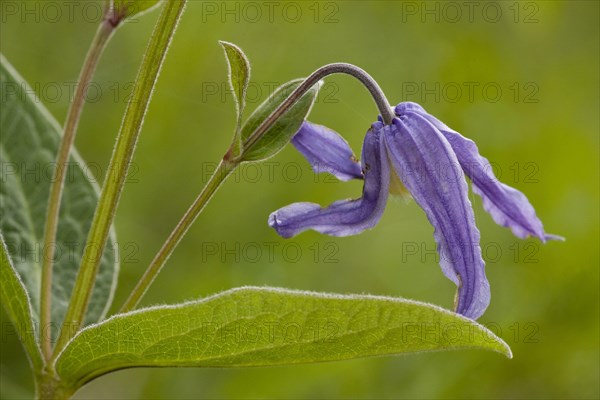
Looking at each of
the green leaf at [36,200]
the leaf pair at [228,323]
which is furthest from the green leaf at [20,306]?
the green leaf at [36,200]

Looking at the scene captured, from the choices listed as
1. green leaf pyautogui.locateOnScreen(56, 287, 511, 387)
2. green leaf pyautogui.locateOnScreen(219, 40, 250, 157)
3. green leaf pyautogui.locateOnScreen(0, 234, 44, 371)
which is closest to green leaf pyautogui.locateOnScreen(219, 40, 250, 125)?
green leaf pyautogui.locateOnScreen(219, 40, 250, 157)

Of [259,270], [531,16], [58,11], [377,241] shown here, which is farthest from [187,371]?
[531,16]

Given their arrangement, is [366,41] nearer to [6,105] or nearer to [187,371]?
[187,371]

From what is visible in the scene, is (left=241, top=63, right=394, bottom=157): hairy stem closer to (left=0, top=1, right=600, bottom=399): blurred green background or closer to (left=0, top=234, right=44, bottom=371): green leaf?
(left=0, top=234, right=44, bottom=371): green leaf

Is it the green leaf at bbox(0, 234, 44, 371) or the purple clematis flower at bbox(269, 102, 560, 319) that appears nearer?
the purple clematis flower at bbox(269, 102, 560, 319)

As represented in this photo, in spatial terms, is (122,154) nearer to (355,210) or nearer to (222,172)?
(222,172)

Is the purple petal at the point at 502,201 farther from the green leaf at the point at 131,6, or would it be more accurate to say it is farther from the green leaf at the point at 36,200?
the green leaf at the point at 36,200
